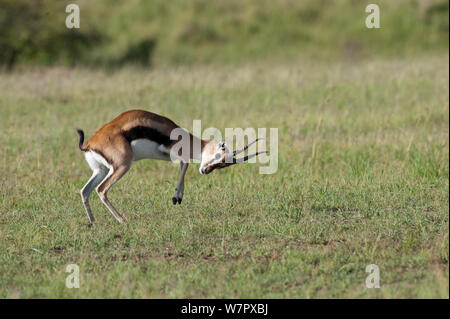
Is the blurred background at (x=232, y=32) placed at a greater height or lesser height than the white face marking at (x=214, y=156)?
greater

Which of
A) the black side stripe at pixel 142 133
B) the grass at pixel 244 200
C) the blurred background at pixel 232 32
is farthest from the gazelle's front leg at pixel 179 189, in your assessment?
the blurred background at pixel 232 32

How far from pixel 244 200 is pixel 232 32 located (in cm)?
1353

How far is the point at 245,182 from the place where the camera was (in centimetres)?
782

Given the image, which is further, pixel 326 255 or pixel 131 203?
pixel 131 203

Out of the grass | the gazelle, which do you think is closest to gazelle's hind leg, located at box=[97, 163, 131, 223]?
the gazelle

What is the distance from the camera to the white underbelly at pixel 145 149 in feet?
20.8

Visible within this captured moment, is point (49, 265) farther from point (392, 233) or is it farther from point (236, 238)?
point (392, 233)

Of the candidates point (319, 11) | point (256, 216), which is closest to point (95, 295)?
point (256, 216)

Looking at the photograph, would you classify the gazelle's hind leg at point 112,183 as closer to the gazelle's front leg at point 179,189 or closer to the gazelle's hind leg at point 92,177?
the gazelle's hind leg at point 92,177

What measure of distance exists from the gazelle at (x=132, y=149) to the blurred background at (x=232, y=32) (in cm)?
1050

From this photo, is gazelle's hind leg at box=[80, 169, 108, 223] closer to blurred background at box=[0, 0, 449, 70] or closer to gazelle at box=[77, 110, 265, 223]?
gazelle at box=[77, 110, 265, 223]

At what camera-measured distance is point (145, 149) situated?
20.9 feet
